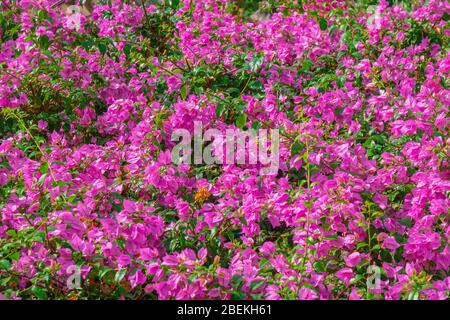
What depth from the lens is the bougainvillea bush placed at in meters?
2.30

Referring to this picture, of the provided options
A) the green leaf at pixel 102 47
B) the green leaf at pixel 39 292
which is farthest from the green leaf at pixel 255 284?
the green leaf at pixel 102 47

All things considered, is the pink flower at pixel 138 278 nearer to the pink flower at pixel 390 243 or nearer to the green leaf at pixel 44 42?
the pink flower at pixel 390 243

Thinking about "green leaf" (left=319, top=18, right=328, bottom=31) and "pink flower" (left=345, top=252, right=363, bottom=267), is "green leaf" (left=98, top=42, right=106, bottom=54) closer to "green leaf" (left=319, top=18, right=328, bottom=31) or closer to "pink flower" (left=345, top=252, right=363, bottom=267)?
"green leaf" (left=319, top=18, right=328, bottom=31)

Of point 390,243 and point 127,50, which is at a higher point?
point 127,50

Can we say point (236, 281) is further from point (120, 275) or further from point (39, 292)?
point (39, 292)

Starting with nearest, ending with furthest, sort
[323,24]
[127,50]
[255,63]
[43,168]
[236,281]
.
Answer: [236,281], [43,168], [255,63], [127,50], [323,24]

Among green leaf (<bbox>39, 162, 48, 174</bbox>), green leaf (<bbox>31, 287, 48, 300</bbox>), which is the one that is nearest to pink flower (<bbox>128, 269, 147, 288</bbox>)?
green leaf (<bbox>31, 287, 48, 300</bbox>)

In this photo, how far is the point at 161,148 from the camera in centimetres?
309

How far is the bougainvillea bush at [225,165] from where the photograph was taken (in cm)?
230

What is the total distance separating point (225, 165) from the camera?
297 centimetres

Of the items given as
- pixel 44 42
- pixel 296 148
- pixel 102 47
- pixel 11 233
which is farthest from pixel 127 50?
pixel 11 233

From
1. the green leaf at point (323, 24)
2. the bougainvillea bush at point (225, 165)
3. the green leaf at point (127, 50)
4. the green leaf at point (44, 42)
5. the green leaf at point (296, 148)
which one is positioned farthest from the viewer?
the green leaf at point (323, 24)
